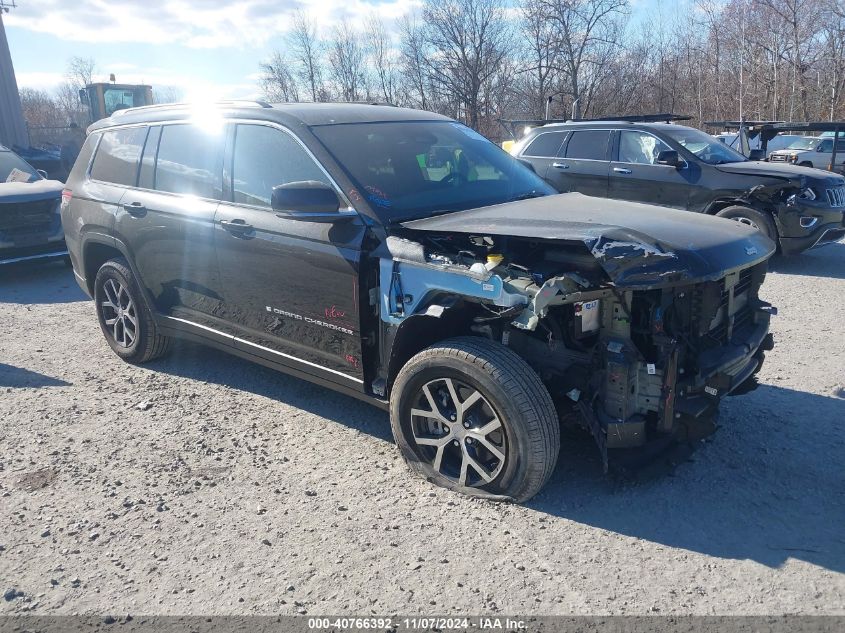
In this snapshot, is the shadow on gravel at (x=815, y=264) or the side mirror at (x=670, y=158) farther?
Answer: the side mirror at (x=670, y=158)

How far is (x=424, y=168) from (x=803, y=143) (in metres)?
20.5

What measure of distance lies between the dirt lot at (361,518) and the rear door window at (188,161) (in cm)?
152

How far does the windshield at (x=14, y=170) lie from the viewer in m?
9.67

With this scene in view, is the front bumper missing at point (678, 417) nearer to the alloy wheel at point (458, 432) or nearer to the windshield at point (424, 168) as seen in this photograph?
the alloy wheel at point (458, 432)

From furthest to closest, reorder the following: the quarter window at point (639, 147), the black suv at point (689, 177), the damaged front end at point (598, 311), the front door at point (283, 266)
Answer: the quarter window at point (639, 147)
the black suv at point (689, 177)
the front door at point (283, 266)
the damaged front end at point (598, 311)

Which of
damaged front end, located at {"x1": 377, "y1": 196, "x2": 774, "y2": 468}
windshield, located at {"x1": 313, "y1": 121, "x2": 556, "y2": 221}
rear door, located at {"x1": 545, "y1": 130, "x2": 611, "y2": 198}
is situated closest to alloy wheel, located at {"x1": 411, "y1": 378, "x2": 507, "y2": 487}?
damaged front end, located at {"x1": 377, "y1": 196, "x2": 774, "y2": 468}

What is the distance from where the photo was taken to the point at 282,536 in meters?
3.21

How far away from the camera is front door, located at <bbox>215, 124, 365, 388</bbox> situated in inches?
148

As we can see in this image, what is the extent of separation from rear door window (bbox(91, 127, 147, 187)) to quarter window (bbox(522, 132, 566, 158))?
646 cm

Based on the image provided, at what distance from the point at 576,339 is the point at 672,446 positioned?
2.86 ft

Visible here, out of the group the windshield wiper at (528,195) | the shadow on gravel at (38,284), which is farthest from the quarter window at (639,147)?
the shadow on gravel at (38,284)

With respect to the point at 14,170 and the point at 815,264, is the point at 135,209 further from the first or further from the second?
the point at 815,264

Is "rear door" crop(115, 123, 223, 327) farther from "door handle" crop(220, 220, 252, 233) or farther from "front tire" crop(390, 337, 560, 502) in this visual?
"front tire" crop(390, 337, 560, 502)

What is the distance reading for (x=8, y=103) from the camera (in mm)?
21859
